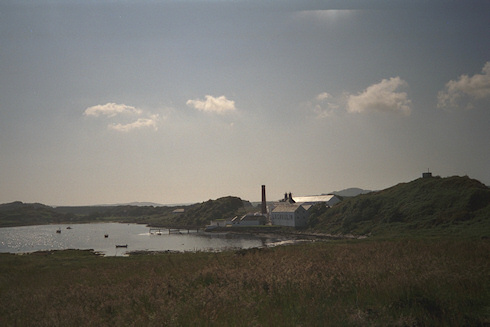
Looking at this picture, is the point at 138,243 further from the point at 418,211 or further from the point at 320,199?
the point at 418,211

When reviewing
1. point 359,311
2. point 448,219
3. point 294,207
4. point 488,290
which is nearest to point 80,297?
point 359,311

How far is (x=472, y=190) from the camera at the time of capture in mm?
62000

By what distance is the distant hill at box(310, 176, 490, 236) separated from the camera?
5294 cm

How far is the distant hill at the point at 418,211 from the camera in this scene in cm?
5294

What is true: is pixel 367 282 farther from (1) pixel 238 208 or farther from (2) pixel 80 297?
(1) pixel 238 208

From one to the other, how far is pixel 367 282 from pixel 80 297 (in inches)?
361

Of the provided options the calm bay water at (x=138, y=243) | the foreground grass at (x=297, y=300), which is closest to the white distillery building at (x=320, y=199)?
the calm bay water at (x=138, y=243)

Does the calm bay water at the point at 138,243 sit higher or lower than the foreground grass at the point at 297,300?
lower

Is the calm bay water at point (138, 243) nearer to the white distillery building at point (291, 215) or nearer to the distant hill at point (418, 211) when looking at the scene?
the white distillery building at point (291, 215)

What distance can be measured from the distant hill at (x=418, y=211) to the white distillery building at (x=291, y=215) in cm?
465

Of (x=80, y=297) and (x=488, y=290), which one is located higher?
(x=488, y=290)

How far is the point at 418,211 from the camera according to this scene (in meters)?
63.6

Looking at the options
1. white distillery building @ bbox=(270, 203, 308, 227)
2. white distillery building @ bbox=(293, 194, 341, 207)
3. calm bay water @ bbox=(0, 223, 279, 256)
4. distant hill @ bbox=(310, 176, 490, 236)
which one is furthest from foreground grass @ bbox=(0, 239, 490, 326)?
white distillery building @ bbox=(293, 194, 341, 207)

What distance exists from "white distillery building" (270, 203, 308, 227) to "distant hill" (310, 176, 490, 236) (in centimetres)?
465
